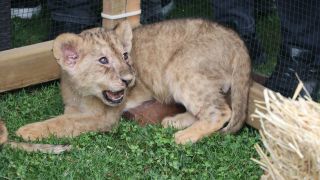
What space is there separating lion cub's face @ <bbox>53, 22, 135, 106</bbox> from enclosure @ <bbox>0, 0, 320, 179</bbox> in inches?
10.4

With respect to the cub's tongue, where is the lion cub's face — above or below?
above

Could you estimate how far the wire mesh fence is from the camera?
15.2ft

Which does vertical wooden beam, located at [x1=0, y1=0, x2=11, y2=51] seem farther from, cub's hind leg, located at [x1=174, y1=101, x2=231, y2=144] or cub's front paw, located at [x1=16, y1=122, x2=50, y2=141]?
cub's hind leg, located at [x1=174, y1=101, x2=231, y2=144]

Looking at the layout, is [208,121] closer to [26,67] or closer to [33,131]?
[33,131]

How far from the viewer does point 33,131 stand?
4547 mm

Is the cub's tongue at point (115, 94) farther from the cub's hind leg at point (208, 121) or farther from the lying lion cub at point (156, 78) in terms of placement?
the cub's hind leg at point (208, 121)

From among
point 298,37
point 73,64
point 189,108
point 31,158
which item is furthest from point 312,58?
point 31,158

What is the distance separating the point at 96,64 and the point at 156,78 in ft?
1.55

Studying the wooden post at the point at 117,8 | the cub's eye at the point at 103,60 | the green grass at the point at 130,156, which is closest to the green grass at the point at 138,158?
the green grass at the point at 130,156

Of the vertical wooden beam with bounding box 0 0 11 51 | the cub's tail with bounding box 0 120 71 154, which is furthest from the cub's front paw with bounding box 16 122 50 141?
the vertical wooden beam with bounding box 0 0 11 51

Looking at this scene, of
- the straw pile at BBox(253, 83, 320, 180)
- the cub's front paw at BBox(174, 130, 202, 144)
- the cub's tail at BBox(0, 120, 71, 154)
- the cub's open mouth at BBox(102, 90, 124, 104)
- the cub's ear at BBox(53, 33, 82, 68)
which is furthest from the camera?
the cub's open mouth at BBox(102, 90, 124, 104)

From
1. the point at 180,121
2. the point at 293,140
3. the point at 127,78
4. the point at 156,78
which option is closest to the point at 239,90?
the point at 180,121

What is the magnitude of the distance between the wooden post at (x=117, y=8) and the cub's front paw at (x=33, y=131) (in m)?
0.97

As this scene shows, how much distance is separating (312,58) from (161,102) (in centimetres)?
103
